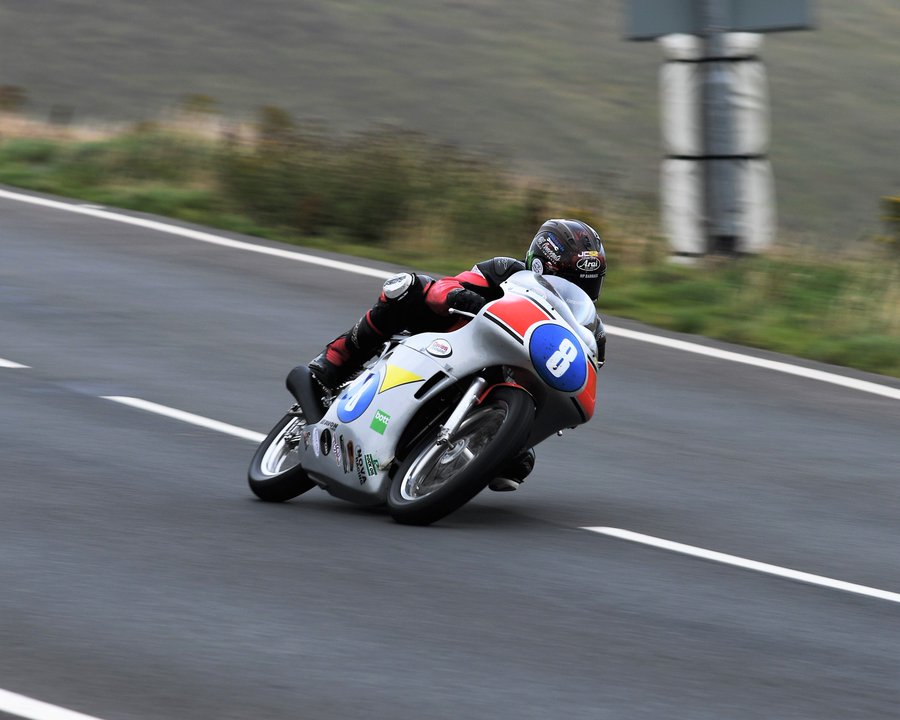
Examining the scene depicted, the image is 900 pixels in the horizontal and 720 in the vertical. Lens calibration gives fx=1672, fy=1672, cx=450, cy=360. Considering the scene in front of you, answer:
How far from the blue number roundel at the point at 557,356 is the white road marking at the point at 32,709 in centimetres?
269

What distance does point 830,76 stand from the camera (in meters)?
42.5

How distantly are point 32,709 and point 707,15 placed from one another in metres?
11.2

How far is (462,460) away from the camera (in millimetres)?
7031

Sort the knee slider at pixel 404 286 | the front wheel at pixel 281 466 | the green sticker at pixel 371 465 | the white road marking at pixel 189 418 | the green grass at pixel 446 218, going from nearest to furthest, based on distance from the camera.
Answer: the green sticker at pixel 371 465, the knee slider at pixel 404 286, the front wheel at pixel 281 466, the white road marking at pixel 189 418, the green grass at pixel 446 218

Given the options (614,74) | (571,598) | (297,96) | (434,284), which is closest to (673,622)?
(571,598)

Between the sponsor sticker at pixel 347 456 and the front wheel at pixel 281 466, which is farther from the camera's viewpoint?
the front wheel at pixel 281 466

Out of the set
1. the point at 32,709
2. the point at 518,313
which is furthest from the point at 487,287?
the point at 32,709

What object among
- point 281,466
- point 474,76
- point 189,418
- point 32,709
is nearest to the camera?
point 32,709

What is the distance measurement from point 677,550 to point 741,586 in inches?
22.0

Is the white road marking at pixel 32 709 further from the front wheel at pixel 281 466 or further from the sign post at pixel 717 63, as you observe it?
the sign post at pixel 717 63

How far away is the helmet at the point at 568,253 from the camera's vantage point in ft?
23.8

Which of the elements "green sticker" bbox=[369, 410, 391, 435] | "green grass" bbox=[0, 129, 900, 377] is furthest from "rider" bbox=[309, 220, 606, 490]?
"green grass" bbox=[0, 129, 900, 377]

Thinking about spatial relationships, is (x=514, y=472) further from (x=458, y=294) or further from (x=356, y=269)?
(x=356, y=269)

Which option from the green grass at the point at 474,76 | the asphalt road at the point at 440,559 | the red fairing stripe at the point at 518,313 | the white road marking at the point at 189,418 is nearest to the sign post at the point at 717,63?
the asphalt road at the point at 440,559
